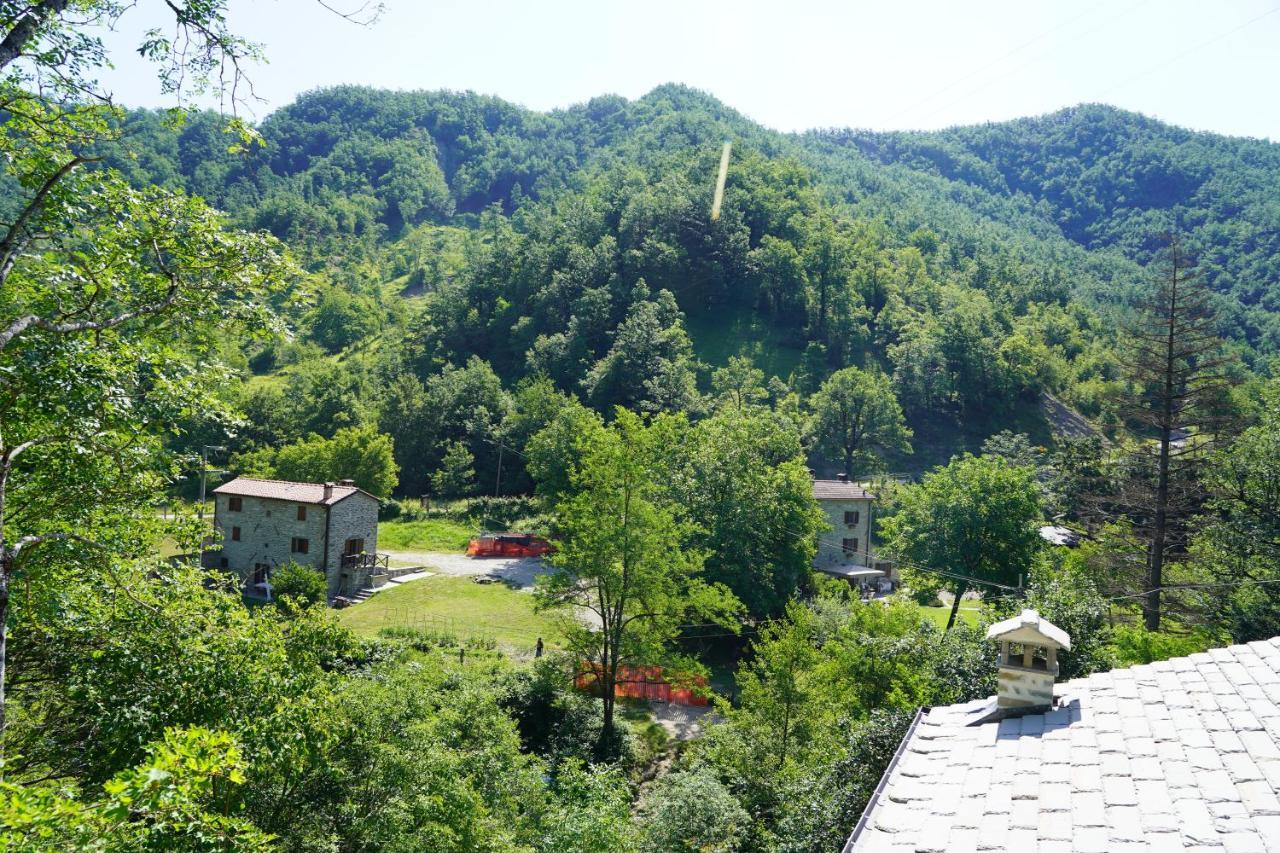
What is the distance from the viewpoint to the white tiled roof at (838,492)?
1959 inches

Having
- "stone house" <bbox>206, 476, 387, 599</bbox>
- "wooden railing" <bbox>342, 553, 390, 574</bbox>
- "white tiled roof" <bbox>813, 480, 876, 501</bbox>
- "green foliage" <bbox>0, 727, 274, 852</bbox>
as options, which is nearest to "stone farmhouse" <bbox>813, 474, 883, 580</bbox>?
"white tiled roof" <bbox>813, 480, 876, 501</bbox>

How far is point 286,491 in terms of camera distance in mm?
43438

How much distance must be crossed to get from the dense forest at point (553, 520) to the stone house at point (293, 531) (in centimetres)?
370

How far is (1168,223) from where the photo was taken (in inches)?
6407

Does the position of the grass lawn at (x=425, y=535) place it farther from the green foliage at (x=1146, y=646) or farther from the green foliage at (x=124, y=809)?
the green foliage at (x=124, y=809)

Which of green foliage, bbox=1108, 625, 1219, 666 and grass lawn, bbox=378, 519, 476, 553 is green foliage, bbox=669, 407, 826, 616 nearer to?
green foliage, bbox=1108, 625, 1219, 666

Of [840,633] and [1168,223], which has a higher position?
[1168,223]

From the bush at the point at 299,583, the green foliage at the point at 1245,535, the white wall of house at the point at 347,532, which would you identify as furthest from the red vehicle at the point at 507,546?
the green foliage at the point at 1245,535

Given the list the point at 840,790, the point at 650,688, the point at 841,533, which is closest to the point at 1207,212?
the point at 841,533

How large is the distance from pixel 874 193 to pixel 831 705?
513 feet

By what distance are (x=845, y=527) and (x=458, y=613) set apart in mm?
24867

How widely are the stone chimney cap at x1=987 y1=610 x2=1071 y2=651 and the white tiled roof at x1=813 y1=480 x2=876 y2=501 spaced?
37.8 metres

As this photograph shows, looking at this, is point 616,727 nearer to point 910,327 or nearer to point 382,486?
point 382,486

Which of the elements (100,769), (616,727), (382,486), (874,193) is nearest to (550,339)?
(382,486)
